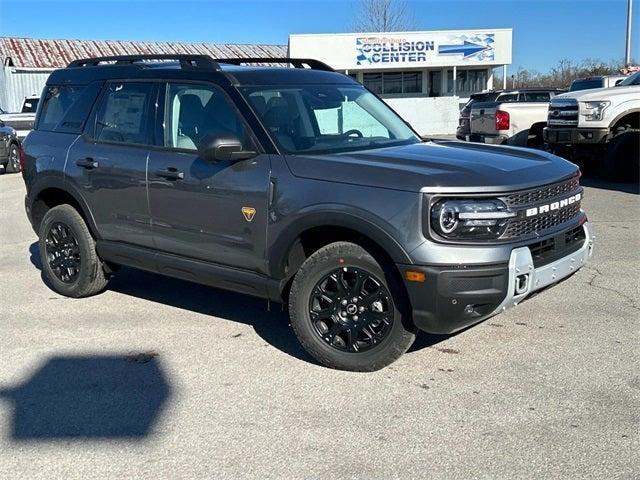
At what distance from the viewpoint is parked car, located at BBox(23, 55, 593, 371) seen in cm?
392

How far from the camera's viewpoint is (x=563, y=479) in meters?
3.12

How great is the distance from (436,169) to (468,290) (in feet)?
2.45

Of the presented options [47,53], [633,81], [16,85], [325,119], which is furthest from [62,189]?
[47,53]

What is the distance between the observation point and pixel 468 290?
3.86m

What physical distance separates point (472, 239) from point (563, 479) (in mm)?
1363

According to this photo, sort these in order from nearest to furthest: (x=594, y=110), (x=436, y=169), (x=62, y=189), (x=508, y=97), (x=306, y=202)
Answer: (x=436, y=169) < (x=306, y=202) < (x=62, y=189) < (x=594, y=110) < (x=508, y=97)

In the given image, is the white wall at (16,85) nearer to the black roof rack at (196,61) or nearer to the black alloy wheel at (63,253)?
the black alloy wheel at (63,253)

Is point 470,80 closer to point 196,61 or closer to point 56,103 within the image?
point 56,103

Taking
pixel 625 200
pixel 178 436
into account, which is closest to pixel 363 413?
pixel 178 436

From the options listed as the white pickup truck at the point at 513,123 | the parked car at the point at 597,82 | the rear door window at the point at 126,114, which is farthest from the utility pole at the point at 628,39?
the rear door window at the point at 126,114

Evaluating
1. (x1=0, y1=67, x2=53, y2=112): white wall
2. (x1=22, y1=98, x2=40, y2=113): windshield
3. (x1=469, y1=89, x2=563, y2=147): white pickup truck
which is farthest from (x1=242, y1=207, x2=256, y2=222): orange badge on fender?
(x1=0, y1=67, x2=53, y2=112): white wall

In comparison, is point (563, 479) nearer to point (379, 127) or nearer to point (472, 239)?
point (472, 239)

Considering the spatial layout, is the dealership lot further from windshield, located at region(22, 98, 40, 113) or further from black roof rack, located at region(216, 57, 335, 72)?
windshield, located at region(22, 98, 40, 113)

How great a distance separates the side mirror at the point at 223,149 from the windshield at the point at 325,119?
24 centimetres
